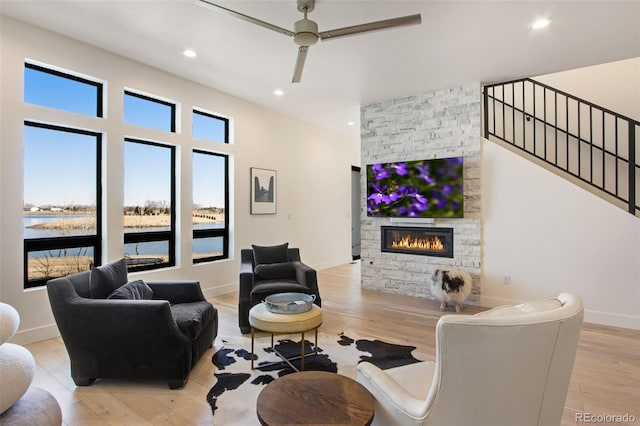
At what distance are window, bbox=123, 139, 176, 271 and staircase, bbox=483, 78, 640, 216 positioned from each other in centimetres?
452

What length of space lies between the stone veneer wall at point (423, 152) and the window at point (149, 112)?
9.91ft

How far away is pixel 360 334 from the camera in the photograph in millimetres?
3586

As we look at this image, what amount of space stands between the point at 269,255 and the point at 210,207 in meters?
1.51

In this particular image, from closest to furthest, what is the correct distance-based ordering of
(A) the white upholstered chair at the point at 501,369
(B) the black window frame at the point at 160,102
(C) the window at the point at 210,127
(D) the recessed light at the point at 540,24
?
(A) the white upholstered chair at the point at 501,369 → (D) the recessed light at the point at 540,24 → (B) the black window frame at the point at 160,102 → (C) the window at the point at 210,127

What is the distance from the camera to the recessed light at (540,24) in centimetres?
311

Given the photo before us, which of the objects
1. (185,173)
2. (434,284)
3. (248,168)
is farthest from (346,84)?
(434,284)

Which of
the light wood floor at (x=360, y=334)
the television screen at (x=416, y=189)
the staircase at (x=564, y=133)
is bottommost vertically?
the light wood floor at (x=360, y=334)

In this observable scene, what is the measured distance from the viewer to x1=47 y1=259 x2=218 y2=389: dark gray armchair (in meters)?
2.43

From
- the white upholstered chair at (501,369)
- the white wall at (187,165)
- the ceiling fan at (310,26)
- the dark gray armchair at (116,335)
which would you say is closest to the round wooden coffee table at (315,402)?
the white upholstered chair at (501,369)

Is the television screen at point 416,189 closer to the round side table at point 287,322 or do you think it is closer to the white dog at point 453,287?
the white dog at point 453,287

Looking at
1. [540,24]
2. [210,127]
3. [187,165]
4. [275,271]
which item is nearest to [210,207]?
[187,165]

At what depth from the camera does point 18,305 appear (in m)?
3.27

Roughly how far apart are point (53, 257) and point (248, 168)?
9.58 ft

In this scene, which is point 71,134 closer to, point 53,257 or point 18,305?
point 53,257
